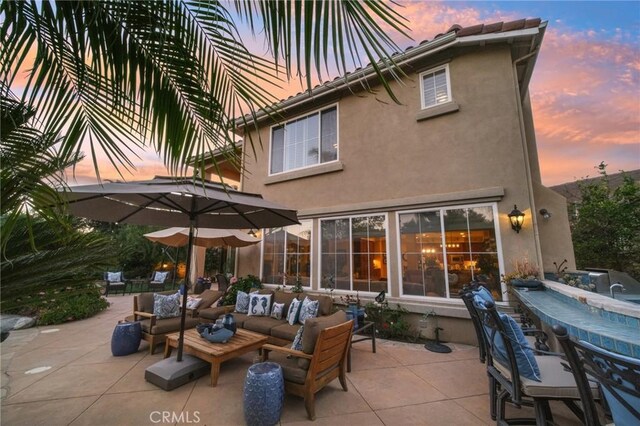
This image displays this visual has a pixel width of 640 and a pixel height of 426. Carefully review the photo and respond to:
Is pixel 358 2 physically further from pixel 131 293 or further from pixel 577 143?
pixel 131 293

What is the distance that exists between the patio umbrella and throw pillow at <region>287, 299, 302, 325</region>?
1.75 m

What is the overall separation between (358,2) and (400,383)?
4639mm

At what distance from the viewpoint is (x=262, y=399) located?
2945 millimetres

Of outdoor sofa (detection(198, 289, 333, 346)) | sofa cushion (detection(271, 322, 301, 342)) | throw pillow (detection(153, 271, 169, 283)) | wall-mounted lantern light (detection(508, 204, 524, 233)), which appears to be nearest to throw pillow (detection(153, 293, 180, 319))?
outdoor sofa (detection(198, 289, 333, 346))

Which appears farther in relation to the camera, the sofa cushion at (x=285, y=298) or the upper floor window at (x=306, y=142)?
the upper floor window at (x=306, y=142)

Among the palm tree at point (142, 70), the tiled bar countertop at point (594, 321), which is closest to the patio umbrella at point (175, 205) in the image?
the palm tree at point (142, 70)

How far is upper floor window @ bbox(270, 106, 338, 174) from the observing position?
8.09 meters

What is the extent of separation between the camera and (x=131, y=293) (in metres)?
13.7

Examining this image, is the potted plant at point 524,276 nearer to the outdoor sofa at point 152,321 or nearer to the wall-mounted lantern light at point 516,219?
the wall-mounted lantern light at point 516,219

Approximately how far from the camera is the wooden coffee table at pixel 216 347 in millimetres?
3920

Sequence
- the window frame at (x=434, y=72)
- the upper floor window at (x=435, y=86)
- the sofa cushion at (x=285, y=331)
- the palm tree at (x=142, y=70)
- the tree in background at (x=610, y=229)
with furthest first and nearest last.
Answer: the tree in background at (x=610, y=229), the upper floor window at (x=435, y=86), the window frame at (x=434, y=72), the sofa cushion at (x=285, y=331), the palm tree at (x=142, y=70)

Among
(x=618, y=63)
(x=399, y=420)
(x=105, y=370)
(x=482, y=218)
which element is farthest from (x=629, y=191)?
(x=105, y=370)

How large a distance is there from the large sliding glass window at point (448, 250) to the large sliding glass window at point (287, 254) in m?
2.87

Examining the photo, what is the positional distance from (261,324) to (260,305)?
2.34 feet
